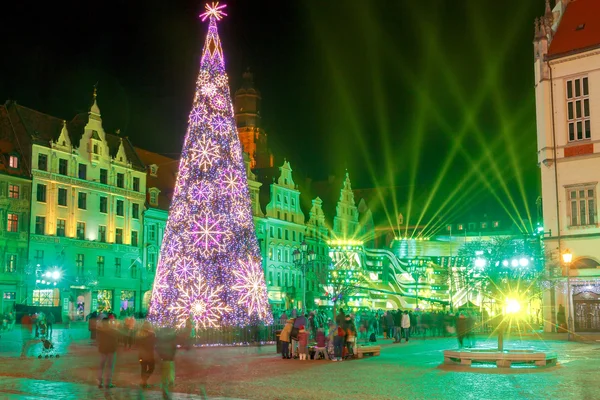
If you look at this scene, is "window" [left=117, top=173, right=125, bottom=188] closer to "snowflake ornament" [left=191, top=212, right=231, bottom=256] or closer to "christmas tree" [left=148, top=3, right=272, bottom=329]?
"christmas tree" [left=148, top=3, right=272, bottom=329]

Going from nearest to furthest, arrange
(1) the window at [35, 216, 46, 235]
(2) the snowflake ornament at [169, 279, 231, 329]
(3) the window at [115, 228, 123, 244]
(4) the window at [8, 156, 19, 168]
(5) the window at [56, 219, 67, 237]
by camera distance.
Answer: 1. (2) the snowflake ornament at [169, 279, 231, 329]
2. (4) the window at [8, 156, 19, 168]
3. (1) the window at [35, 216, 46, 235]
4. (5) the window at [56, 219, 67, 237]
5. (3) the window at [115, 228, 123, 244]

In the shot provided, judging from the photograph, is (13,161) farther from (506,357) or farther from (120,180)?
(506,357)

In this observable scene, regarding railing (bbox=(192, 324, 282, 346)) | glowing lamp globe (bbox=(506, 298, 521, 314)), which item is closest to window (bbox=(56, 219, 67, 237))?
railing (bbox=(192, 324, 282, 346))

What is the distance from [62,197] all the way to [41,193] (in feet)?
7.52

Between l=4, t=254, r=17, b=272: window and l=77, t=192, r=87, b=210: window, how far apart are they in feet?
25.8

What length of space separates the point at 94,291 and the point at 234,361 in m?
39.5

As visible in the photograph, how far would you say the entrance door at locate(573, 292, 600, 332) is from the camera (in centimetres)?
4359

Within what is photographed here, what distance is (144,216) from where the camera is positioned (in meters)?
68.4

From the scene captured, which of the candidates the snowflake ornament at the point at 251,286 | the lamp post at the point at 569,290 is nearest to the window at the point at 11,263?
the snowflake ornament at the point at 251,286

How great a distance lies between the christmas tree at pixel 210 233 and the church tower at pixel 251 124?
208 feet

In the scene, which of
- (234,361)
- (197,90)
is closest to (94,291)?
(197,90)

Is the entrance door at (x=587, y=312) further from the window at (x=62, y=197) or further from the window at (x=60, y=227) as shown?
the window at (x=62, y=197)

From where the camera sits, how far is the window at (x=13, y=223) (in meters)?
55.0

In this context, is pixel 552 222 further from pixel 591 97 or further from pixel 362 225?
pixel 362 225
